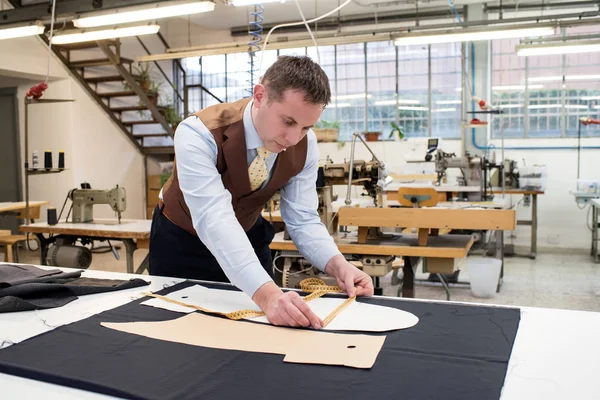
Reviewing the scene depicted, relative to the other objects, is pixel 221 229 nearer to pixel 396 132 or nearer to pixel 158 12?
pixel 158 12

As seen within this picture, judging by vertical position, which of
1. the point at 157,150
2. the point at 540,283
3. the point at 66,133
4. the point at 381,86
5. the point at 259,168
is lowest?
the point at 540,283

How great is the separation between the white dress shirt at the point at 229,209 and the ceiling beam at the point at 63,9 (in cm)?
389

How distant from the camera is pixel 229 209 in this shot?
1453 millimetres

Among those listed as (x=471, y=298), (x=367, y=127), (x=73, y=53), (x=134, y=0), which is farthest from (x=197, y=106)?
(x=471, y=298)

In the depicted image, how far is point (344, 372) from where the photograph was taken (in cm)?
95

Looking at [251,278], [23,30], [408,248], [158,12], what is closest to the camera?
[251,278]

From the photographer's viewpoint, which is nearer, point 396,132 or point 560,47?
point 560,47

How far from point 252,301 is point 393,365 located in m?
0.54

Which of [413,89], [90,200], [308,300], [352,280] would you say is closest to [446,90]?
[413,89]

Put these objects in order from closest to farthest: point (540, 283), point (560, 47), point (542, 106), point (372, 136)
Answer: point (540, 283)
point (560, 47)
point (542, 106)
point (372, 136)

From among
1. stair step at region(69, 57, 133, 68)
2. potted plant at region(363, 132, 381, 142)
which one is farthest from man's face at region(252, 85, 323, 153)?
potted plant at region(363, 132, 381, 142)

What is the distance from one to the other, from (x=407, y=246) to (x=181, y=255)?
4.08ft

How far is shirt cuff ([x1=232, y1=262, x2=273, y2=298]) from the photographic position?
4.35 ft

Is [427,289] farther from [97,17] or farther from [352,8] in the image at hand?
[352,8]
